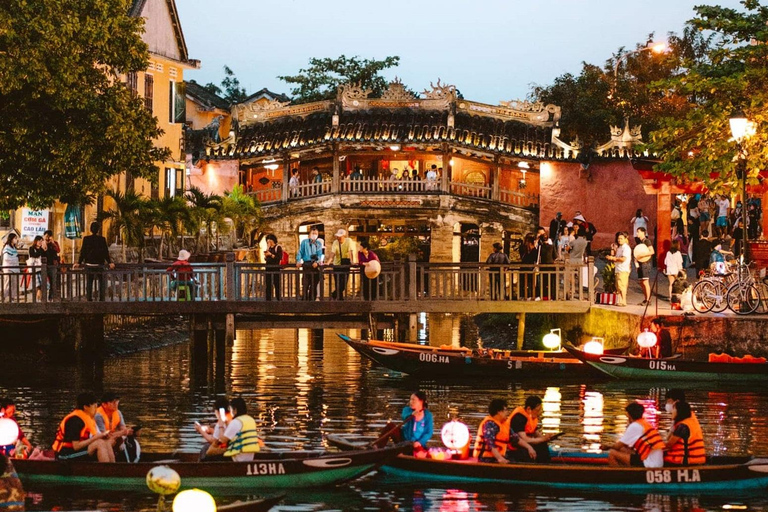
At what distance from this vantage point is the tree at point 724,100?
27734 millimetres

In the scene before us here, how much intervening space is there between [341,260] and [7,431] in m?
13.3

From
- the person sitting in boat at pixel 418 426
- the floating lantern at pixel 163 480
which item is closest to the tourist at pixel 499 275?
the person sitting in boat at pixel 418 426

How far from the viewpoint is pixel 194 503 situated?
1212 centimetres

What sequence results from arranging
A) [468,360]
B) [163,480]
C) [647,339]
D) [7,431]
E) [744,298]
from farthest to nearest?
1. [744,298]
2. [468,360]
3. [647,339]
4. [7,431]
5. [163,480]

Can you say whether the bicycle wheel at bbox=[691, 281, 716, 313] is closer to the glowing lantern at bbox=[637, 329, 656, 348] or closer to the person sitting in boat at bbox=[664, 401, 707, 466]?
the glowing lantern at bbox=[637, 329, 656, 348]

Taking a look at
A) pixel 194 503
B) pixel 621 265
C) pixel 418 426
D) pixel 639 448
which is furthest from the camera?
pixel 621 265

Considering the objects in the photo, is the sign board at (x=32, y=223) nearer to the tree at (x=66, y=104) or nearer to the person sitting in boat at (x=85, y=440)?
the tree at (x=66, y=104)

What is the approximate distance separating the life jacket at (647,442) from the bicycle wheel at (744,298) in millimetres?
11063

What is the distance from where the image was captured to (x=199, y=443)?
1948 cm

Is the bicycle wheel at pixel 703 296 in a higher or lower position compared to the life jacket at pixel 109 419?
higher

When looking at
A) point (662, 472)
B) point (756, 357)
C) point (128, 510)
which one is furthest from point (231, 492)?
point (756, 357)

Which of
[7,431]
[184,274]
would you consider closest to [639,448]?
[7,431]

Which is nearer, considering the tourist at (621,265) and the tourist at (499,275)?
the tourist at (499,275)

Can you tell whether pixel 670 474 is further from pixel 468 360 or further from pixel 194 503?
pixel 468 360
